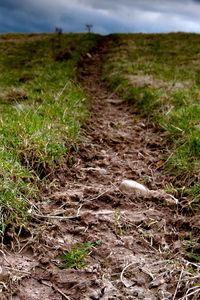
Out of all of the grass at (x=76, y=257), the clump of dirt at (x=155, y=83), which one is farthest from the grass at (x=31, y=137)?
the clump of dirt at (x=155, y=83)

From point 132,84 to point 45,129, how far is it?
6.37 m

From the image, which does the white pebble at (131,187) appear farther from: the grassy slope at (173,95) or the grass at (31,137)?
the grass at (31,137)

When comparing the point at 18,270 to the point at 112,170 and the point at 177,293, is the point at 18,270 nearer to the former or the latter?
the point at 177,293

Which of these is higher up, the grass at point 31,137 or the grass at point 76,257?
the grass at point 31,137

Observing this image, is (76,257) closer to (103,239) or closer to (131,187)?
(103,239)

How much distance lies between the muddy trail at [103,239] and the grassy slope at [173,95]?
0.34m

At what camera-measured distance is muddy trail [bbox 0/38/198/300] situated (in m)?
3.42

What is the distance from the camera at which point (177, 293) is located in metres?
3.38

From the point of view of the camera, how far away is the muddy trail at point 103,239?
134 inches

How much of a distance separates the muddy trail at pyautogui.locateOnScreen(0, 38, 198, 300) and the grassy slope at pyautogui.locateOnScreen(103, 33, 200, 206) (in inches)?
13.5

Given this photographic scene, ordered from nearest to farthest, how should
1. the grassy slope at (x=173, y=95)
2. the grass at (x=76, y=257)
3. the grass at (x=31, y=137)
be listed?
1. the grass at (x=76, y=257)
2. the grass at (x=31, y=137)
3. the grassy slope at (x=173, y=95)

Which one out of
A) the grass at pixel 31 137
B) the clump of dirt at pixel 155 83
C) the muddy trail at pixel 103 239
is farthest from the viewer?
the clump of dirt at pixel 155 83

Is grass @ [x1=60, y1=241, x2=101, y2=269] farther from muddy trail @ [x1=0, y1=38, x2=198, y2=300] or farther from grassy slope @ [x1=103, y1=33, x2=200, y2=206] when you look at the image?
grassy slope @ [x1=103, y1=33, x2=200, y2=206]

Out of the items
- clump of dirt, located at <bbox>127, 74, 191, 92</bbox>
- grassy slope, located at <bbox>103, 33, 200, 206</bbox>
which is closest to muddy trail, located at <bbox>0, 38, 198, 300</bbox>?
grassy slope, located at <bbox>103, 33, 200, 206</bbox>
